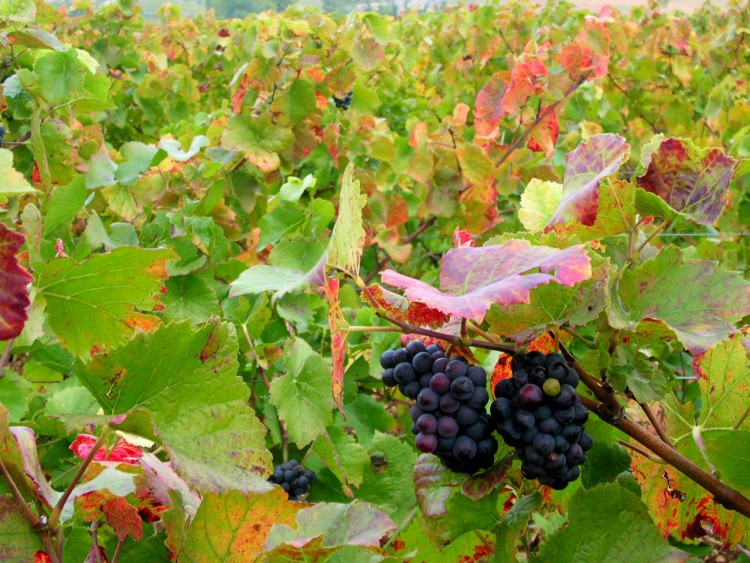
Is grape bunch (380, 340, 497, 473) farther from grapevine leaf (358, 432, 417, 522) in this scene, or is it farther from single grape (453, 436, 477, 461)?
grapevine leaf (358, 432, 417, 522)

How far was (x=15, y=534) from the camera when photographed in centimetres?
62

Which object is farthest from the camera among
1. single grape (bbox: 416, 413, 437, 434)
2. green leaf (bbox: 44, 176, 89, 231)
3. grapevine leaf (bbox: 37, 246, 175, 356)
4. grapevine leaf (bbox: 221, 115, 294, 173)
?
grapevine leaf (bbox: 221, 115, 294, 173)

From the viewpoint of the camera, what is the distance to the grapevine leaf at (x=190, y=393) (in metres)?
0.69

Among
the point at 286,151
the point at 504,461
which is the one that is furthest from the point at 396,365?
the point at 286,151

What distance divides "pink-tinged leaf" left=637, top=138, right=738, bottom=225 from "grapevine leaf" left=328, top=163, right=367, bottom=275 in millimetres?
330

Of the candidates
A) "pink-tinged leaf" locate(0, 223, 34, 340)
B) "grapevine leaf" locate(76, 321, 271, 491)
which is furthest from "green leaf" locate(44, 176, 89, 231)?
"pink-tinged leaf" locate(0, 223, 34, 340)

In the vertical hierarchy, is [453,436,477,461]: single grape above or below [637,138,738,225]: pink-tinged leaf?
below

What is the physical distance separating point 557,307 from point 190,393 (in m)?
0.38

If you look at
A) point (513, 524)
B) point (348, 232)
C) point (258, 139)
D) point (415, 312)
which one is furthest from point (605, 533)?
point (258, 139)

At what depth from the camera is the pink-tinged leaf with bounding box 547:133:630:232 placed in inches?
30.2

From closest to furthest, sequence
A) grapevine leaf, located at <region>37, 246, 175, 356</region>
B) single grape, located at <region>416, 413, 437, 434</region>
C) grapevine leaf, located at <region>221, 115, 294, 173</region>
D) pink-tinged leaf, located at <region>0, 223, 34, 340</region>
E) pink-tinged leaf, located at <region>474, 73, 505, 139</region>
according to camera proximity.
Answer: pink-tinged leaf, located at <region>0, 223, 34, 340</region>, single grape, located at <region>416, 413, 437, 434</region>, grapevine leaf, located at <region>37, 246, 175, 356</region>, grapevine leaf, located at <region>221, 115, 294, 173</region>, pink-tinged leaf, located at <region>474, 73, 505, 139</region>

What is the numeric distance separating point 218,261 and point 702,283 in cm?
109

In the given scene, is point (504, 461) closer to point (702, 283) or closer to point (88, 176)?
point (702, 283)

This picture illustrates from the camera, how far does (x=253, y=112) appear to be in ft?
7.57
